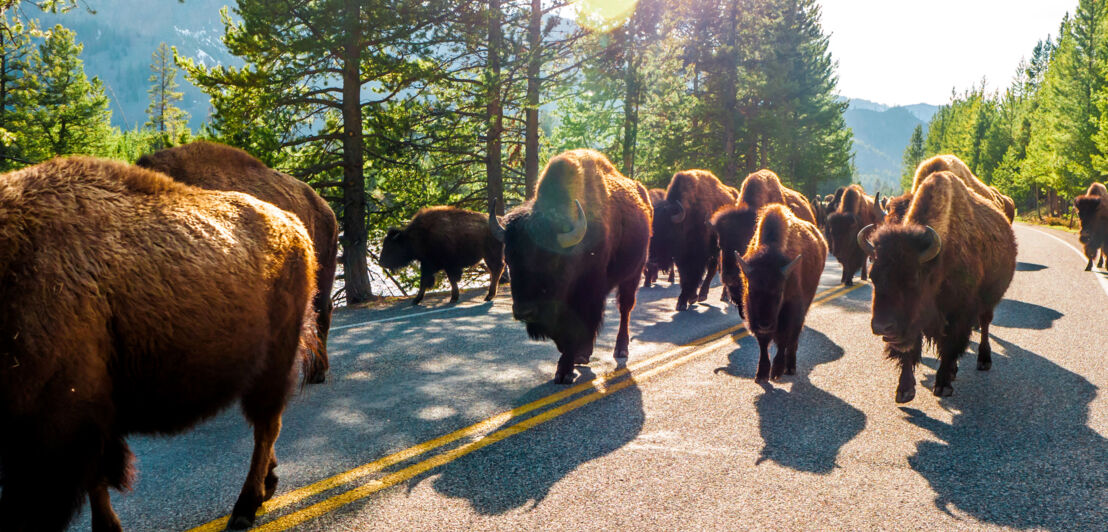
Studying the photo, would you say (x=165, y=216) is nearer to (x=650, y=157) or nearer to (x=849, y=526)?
(x=849, y=526)

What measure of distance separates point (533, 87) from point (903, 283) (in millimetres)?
11168

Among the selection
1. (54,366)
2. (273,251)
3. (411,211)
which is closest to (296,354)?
(273,251)

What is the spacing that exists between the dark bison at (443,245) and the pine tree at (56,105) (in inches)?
1045

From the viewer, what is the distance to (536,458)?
4.16 m

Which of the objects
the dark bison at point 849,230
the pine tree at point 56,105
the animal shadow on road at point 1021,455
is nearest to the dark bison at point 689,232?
the dark bison at point 849,230

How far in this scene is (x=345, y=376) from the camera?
20.2ft

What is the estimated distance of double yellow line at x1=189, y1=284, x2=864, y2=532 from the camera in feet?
11.2

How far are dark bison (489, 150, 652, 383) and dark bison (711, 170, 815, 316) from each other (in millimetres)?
1813

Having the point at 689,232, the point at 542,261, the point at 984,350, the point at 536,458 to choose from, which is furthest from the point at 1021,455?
the point at 689,232

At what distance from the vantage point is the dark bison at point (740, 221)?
896cm

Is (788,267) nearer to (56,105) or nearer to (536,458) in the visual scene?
(536,458)

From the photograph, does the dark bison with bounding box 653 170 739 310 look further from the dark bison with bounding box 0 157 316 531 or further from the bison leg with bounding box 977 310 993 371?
the dark bison with bounding box 0 157 316 531

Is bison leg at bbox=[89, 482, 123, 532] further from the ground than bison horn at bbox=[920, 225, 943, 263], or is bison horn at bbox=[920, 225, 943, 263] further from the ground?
bison horn at bbox=[920, 225, 943, 263]

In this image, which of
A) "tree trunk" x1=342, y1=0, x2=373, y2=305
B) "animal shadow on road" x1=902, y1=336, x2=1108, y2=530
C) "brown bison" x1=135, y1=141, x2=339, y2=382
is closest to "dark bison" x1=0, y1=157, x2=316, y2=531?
"brown bison" x1=135, y1=141, x2=339, y2=382
